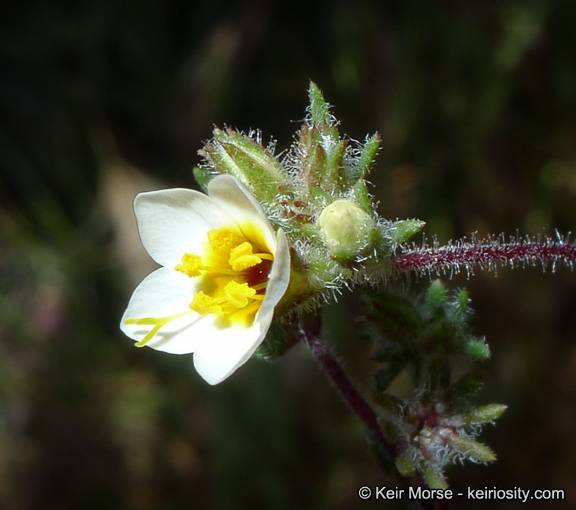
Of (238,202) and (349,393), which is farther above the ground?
(238,202)

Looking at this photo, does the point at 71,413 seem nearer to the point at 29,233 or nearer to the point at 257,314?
the point at 29,233

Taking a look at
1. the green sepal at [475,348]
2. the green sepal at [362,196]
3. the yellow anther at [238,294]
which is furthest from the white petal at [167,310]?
the green sepal at [475,348]

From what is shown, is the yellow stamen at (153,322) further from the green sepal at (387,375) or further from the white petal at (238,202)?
the green sepal at (387,375)

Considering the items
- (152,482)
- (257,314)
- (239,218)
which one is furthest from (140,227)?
(152,482)

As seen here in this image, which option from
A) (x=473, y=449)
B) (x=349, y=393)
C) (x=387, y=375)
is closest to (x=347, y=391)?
(x=349, y=393)

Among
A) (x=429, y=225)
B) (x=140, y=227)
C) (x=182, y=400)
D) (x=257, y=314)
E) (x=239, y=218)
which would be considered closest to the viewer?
(x=257, y=314)

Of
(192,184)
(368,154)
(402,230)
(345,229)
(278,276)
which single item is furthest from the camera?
(192,184)

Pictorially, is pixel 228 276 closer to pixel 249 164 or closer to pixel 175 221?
pixel 175 221
